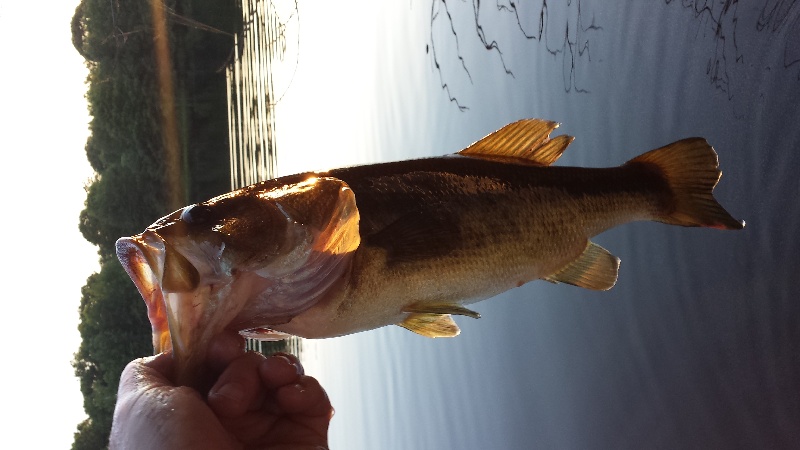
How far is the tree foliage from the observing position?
11.9 ft

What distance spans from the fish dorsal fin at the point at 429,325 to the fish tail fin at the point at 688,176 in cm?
51

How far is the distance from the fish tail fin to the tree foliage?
9.92 ft

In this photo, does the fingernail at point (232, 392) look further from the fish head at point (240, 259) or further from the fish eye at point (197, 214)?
the fish eye at point (197, 214)

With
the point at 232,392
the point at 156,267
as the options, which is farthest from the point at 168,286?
the point at 232,392

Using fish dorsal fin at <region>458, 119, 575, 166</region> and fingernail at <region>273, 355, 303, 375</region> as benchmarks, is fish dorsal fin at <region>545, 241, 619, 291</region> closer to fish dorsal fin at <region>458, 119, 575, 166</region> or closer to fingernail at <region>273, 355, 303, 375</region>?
fish dorsal fin at <region>458, 119, 575, 166</region>

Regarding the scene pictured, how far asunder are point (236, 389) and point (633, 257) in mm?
1332

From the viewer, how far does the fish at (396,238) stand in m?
0.77

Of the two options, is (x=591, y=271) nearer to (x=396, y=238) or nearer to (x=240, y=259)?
(x=396, y=238)

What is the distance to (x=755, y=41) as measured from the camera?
1392 mm

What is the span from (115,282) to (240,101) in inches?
53.9

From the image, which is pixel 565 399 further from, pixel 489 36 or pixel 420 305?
pixel 489 36

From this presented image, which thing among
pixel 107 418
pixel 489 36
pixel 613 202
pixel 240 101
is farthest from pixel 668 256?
pixel 107 418

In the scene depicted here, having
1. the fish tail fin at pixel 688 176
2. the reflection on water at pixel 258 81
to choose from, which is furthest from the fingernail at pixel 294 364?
the reflection on water at pixel 258 81

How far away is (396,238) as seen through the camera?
2.96 feet
